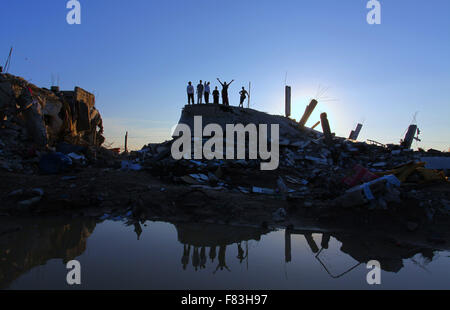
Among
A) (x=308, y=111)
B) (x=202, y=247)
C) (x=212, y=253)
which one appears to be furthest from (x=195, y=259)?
(x=308, y=111)

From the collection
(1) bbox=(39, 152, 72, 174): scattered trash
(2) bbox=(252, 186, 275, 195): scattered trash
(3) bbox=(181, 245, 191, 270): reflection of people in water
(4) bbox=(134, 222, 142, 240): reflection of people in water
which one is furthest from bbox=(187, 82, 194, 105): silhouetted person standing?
(3) bbox=(181, 245, 191, 270): reflection of people in water

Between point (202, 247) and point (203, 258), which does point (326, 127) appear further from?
point (203, 258)

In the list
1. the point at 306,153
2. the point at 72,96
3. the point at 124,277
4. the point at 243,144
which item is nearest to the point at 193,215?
the point at 124,277

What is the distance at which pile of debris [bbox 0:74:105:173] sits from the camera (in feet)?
29.7

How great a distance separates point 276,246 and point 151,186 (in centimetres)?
401

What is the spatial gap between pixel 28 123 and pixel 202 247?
9.26 meters

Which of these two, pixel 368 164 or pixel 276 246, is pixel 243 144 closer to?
pixel 368 164

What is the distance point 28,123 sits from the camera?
10.3 metres

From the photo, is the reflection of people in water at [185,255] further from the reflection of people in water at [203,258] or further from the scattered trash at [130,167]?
the scattered trash at [130,167]

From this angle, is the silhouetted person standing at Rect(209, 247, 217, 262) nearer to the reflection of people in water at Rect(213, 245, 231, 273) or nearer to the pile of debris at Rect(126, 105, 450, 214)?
the reflection of people in water at Rect(213, 245, 231, 273)

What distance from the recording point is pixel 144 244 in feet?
15.5

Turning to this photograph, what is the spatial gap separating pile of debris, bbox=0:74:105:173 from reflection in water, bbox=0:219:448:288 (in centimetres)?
457

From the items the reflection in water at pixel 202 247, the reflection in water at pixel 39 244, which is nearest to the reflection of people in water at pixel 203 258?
the reflection in water at pixel 202 247

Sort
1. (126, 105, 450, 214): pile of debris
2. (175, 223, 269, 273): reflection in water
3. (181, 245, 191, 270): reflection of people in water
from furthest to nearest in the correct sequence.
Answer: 1. (126, 105, 450, 214): pile of debris
2. (175, 223, 269, 273): reflection in water
3. (181, 245, 191, 270): reflection of people in water
